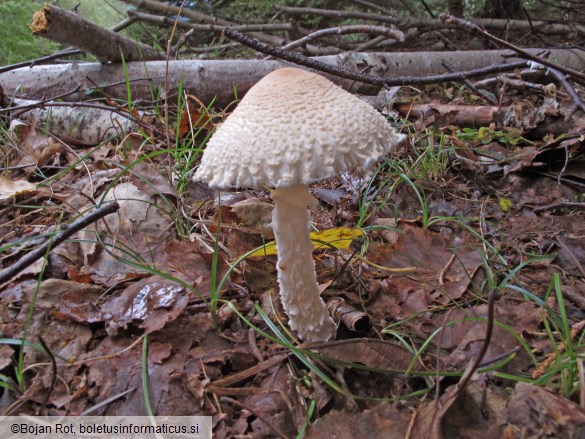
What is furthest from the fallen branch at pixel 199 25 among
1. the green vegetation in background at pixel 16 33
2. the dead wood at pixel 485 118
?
the dead wood at pixel 485 118

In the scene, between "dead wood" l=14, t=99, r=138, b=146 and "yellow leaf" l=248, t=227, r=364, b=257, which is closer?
"yellow leaf" l=248, t=227, r=364, b=257

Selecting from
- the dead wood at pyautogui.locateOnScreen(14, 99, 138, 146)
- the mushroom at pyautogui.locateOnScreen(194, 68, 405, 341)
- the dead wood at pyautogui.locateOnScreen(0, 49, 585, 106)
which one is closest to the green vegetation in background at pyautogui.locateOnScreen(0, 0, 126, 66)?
the dead wood at pyautogui.locateOnScreen(0, 49, 585, 106)

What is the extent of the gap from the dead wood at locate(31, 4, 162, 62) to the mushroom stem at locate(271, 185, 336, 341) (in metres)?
2.44

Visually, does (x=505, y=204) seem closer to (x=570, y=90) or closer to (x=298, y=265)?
(x=570, y=90)

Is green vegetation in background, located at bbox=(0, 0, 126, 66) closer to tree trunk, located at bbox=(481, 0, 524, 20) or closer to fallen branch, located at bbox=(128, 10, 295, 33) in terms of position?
fallen branch, located at bbox=(128, 10, 295, 33)

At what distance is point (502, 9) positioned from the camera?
7.70m

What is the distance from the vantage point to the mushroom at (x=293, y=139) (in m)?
1.29

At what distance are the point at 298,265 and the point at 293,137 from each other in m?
0.62

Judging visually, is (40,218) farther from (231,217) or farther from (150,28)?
(150,28)

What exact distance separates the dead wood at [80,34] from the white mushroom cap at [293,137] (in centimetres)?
237

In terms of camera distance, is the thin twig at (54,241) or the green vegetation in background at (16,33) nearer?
the thin twig at (54,241)

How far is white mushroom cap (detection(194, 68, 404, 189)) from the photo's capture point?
1.29 metres

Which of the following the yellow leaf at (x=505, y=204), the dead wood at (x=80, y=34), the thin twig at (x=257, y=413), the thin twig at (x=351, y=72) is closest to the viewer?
the thin twig at (x=257, y=413)

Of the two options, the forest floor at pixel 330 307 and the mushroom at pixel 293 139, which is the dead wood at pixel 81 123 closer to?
the forest floor at pixel 330 307
